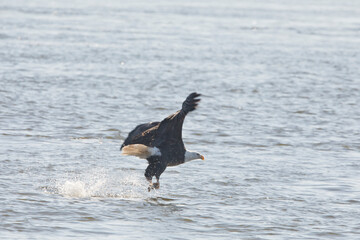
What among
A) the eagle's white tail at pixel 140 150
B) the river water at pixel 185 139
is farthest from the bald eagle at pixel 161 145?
the river water at pixel 185 139

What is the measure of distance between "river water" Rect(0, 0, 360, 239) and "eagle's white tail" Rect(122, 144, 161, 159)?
544mm

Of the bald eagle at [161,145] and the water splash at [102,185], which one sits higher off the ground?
the bald eagle at [161,145]

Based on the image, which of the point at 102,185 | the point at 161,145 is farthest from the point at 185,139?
the point at 161,145

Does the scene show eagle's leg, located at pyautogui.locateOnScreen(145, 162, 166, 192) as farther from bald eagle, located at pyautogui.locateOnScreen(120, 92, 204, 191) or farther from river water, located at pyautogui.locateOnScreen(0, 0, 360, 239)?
river water, located at pyautogui.locateOnScreen(0, 0, 360, 239)

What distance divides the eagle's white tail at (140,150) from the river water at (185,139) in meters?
0.54

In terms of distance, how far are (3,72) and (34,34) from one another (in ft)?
34.9

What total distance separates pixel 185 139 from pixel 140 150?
3881 millimetres

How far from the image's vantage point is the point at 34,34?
28.8 metres

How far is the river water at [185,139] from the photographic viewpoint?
7824 millimetres

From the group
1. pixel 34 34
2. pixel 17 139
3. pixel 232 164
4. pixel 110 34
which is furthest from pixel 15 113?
pixel 110 34

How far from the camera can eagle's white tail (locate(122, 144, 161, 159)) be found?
27.5ft

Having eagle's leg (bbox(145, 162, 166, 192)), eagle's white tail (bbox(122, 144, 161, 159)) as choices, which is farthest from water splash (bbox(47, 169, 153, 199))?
eagle's white tail (bbox(122, 144, 161, 159))

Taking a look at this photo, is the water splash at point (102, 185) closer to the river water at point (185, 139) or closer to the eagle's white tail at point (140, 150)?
the river water at point (185, 139)

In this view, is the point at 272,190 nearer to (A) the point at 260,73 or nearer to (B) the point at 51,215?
(B) the point at 51,215
